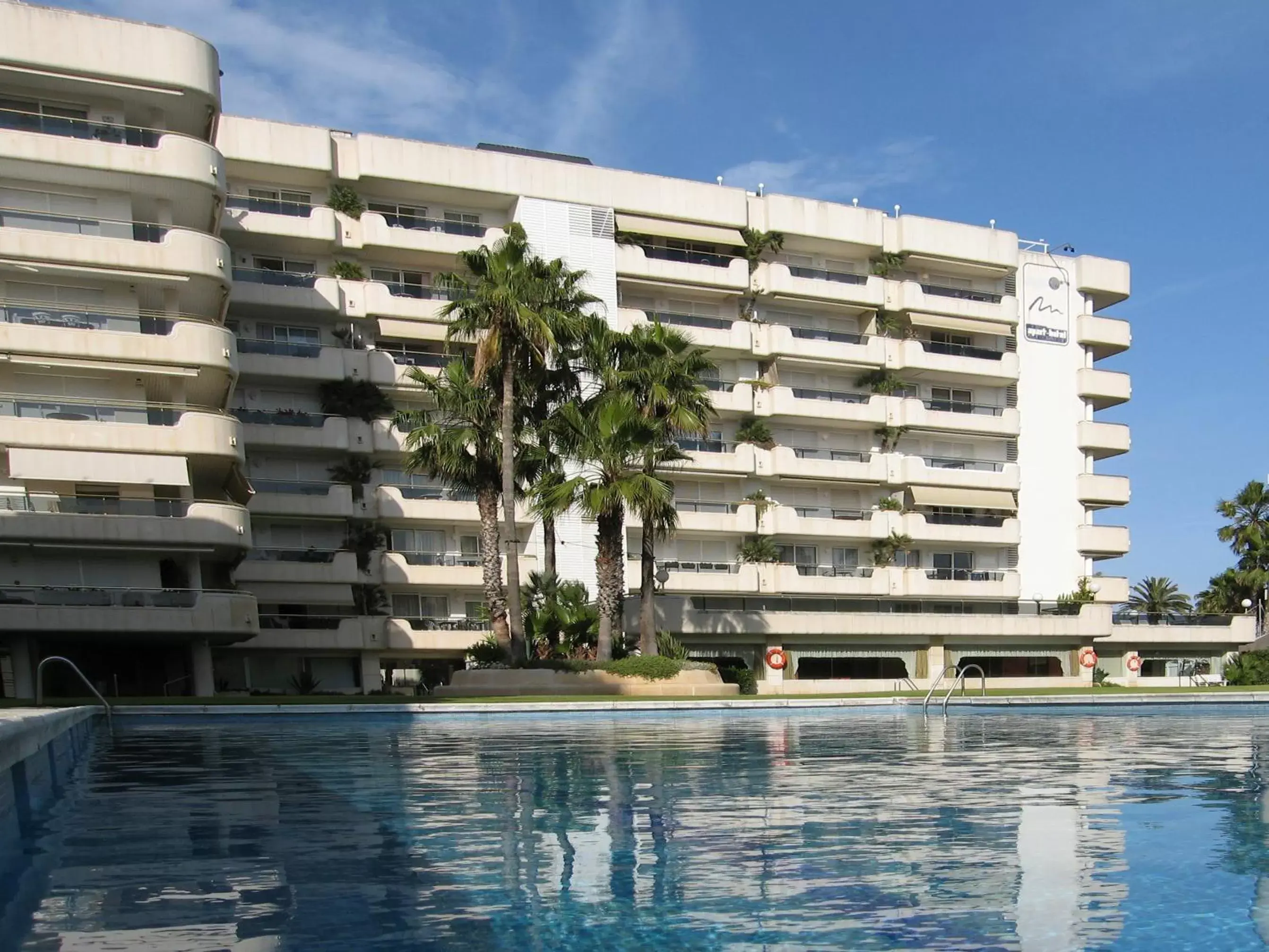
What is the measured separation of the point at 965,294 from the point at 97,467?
41897 mm

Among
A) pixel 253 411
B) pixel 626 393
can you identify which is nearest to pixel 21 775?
pixel 626 393

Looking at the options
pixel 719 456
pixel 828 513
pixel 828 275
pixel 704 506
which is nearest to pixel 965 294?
pixel 828 275

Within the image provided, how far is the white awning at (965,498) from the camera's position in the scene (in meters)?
57.6

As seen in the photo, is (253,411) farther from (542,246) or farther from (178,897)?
(178,897)

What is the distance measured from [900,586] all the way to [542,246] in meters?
22.4

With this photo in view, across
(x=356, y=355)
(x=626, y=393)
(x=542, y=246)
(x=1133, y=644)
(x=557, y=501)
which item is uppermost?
(x=542, y=246)

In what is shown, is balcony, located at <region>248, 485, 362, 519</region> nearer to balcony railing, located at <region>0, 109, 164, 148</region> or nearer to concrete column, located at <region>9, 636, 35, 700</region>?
concrete column, located at <region>9, 636, 35, 700</region>

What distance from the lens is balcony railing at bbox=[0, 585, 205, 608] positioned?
35.8 m

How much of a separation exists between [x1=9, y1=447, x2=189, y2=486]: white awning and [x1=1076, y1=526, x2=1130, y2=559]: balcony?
4317 cm

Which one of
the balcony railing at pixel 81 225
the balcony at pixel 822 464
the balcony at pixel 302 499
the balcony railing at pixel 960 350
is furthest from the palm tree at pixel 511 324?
the balcony railing at pixel 960 350

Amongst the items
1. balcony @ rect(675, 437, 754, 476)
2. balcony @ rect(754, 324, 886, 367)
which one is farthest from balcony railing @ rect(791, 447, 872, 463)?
balcony @ rect(754, 324, 886, 367)

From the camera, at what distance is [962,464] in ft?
196

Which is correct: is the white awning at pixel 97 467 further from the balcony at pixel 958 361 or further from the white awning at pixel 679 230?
the balcony at pixel 958 361

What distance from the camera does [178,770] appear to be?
1605 centimetres
